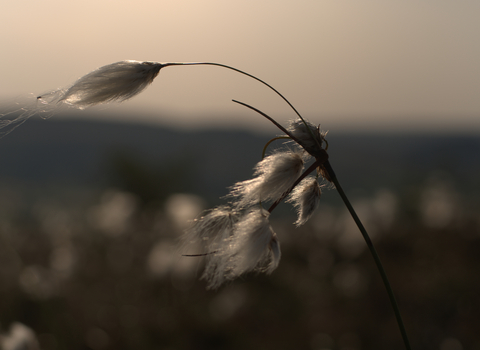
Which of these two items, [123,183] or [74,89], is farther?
[123,183]

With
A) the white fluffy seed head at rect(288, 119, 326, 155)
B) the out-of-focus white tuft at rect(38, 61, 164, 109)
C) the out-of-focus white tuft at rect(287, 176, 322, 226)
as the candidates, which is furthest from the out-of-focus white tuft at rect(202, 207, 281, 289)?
the out-of-focus white tuft at rect(38, 61, 164, 109)

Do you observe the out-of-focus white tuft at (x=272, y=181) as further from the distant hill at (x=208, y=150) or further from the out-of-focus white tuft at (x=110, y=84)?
the distant hill at (x=208, y=150)

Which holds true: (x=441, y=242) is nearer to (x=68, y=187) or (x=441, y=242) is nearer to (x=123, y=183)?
(x=123, y=183)

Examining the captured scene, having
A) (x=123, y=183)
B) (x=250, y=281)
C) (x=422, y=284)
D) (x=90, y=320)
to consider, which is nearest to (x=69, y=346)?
(x=90, y=320)

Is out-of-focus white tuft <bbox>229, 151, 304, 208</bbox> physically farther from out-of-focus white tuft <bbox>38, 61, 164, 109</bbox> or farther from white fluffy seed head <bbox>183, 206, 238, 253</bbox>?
out-of-focus white tuft <bbox>38, 61, 164, 109</bbox>

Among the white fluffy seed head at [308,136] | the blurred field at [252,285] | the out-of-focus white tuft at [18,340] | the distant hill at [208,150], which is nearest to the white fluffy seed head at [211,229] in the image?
the blurred field at [252,285]

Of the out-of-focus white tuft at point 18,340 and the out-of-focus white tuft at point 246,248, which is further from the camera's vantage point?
the out-of-focus white tuft at point 18,340
